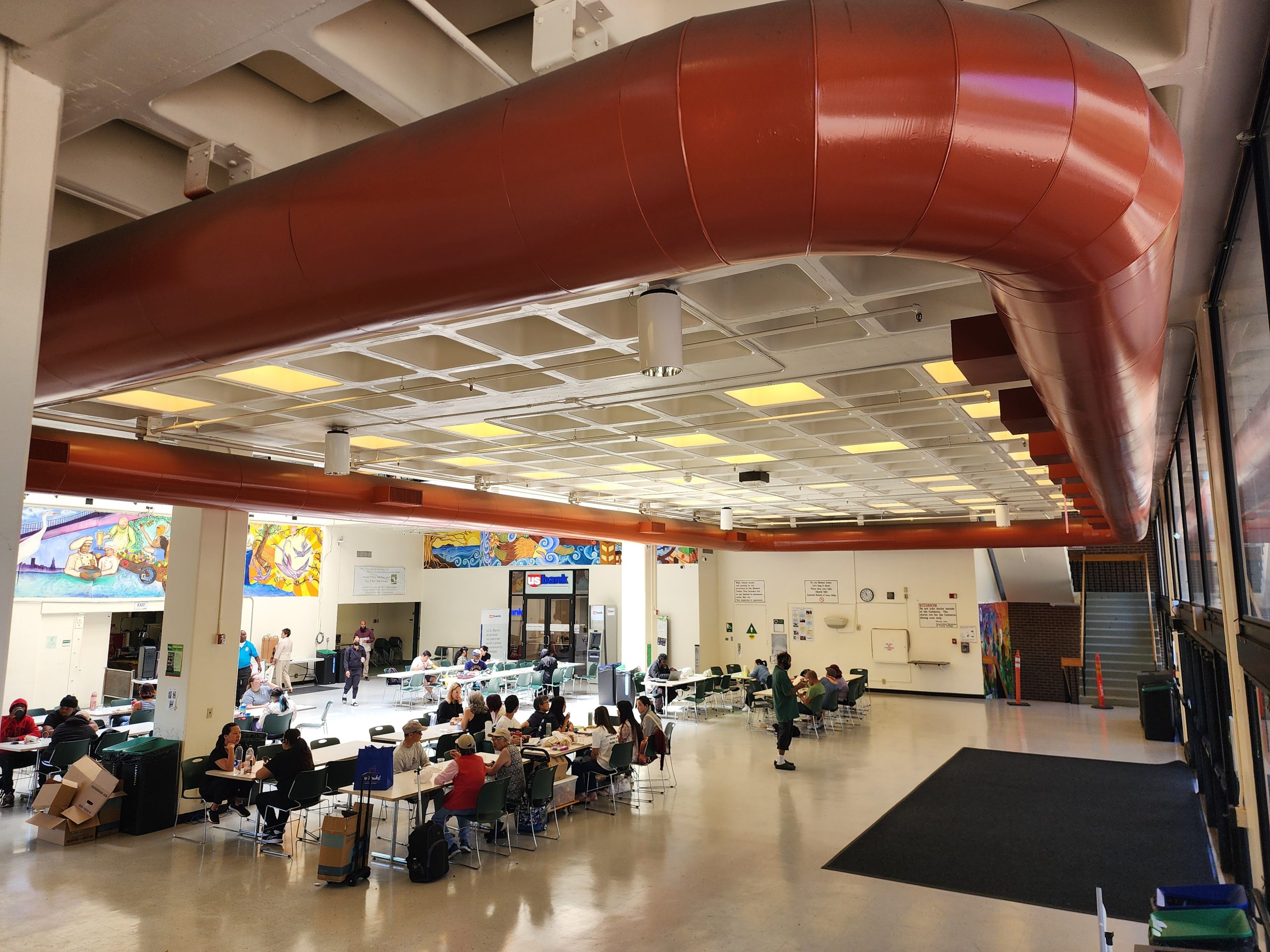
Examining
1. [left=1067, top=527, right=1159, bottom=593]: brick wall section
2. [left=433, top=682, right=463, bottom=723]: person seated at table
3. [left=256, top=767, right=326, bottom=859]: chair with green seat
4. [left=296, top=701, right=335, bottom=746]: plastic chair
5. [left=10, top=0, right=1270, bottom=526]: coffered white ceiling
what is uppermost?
[left=10, top=0, right=1270, bottom=526]: coffered white ceiling

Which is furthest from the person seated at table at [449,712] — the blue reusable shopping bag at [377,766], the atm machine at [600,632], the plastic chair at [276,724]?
the atm machine at [600,632]

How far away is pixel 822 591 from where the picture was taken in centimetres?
2067

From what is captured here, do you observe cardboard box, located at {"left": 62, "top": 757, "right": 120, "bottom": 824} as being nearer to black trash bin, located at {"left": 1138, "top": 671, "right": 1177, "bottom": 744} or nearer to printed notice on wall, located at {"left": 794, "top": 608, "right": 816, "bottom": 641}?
black trash bin, located at {"left": 1138, "top": 671, "right": 1177, "bottom": 744}

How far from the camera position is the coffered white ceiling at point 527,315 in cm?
236

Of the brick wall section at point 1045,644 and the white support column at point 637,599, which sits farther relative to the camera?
the brick wall section at point 1045,644

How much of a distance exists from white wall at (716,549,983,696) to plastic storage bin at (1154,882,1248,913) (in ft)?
51.4

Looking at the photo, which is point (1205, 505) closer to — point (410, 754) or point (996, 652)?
point (410, 754)

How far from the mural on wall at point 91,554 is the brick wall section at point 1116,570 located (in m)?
20.8

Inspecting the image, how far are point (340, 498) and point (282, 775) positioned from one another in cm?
288

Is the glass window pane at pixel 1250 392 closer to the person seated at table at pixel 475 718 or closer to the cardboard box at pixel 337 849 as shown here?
the cardboard box at pixel 337 849

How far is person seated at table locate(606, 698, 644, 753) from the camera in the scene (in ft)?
31.8

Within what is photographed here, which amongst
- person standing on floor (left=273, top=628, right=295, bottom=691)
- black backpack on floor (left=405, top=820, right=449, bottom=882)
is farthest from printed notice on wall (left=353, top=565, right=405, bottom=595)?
black backpack on floor (left=405, top=820, right=449, bottom=882)

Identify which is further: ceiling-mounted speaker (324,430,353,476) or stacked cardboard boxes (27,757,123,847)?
stacked cardboard boxes (27,757,123,847)

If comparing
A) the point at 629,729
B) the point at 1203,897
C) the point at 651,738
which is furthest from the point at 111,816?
the point at 1203,897
